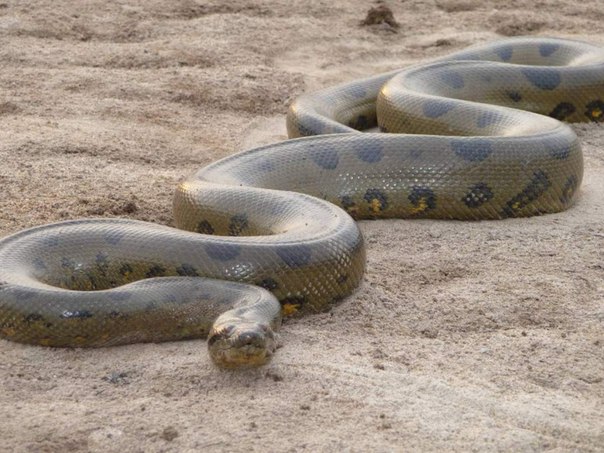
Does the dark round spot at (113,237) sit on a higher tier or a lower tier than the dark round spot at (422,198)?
higher

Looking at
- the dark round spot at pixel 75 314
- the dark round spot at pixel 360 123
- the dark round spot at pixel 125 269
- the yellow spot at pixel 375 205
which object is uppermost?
the dark round spot at pixel 75 314

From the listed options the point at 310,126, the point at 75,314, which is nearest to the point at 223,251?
the point at 75,314

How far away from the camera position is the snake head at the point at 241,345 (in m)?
5.91

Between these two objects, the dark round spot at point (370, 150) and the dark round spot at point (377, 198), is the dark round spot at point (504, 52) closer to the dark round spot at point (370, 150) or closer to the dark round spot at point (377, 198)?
the dark round spot at point (370, 150)

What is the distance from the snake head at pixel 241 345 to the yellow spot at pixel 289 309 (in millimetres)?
741

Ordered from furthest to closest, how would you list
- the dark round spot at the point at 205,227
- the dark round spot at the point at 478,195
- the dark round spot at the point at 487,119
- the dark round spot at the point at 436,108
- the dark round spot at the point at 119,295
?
the dark round spot at the point at 436,108, the dark round spot at the point at 487,119, the dark round spot at the point at 478,195, the dark round spot at the point at 205,227, the dark round spot at the point at 119,295

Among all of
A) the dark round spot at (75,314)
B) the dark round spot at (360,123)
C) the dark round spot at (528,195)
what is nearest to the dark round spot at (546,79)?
the dark round spot at (360,123)

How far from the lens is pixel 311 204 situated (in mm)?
7738

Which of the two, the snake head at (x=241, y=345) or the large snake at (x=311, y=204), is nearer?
the snake head at (x=241, y=345)

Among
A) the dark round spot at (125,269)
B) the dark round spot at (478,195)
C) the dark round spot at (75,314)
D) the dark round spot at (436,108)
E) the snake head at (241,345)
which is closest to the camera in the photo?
the snake head at (241,345)

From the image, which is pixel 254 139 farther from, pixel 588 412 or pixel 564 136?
pixel 588 412

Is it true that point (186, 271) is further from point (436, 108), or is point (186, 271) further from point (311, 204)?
point (436, 108)

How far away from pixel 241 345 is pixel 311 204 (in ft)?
6.76

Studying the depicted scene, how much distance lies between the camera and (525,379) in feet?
19.6
